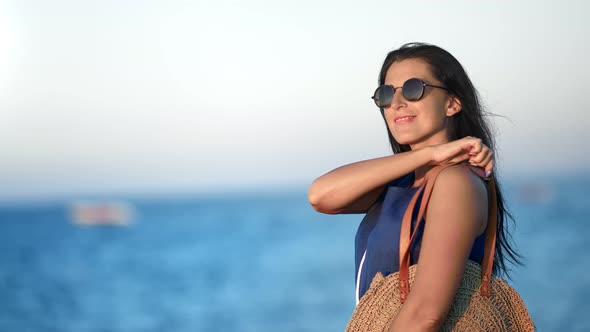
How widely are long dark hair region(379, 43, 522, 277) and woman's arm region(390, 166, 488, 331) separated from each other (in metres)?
0.44

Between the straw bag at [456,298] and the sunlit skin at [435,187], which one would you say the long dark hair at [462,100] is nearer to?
the sunlit skin at [435,187]

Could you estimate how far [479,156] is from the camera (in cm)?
262

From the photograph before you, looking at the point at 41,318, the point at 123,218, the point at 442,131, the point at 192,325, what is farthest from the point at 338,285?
the point at 123,218

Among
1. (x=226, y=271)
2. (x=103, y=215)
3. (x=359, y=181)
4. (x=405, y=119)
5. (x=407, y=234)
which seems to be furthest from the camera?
(x=103, y=215)

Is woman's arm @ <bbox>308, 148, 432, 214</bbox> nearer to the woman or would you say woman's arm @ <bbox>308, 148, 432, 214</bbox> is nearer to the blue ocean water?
the woman

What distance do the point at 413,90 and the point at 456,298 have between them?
0.70 metres

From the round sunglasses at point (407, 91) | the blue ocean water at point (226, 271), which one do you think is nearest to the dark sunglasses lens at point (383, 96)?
the round sunglasses at point (407, 91)

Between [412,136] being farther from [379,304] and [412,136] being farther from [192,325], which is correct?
[192,325]

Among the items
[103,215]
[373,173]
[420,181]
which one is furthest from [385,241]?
[103,215]

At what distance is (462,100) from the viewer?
2994 mm

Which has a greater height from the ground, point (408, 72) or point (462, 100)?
point (408, 72)

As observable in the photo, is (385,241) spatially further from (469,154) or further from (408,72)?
(408,72)

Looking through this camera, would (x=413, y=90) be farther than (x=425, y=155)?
Yes

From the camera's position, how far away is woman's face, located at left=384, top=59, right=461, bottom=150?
9.53ft
